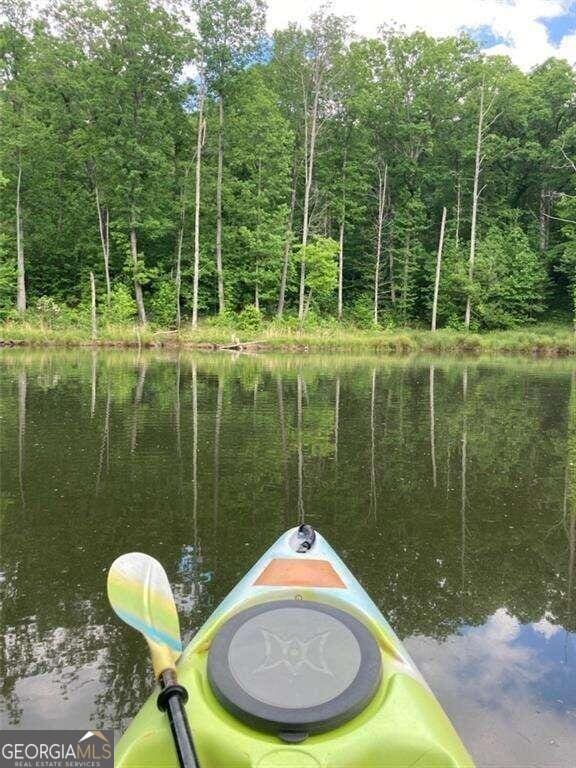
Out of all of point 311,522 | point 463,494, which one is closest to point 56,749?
point 311,522

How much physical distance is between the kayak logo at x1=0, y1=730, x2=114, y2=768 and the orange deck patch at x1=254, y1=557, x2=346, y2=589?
2.89 ft

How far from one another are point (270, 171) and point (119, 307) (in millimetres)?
10145

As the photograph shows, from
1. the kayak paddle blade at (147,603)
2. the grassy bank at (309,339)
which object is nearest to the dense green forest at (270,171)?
the grassy bank at (309,339)

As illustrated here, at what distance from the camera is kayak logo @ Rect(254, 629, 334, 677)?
1990 millimetres

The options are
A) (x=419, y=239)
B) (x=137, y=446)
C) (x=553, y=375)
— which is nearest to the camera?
(x=137, y=446)

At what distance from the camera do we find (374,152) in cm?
3228

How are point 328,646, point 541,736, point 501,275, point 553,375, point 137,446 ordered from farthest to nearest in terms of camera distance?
point 501,275 → point 553,375 → point 137,446 → point 541,736 → point 328,646

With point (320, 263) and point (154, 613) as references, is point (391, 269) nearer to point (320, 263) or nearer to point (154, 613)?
Result: point (320, 263)

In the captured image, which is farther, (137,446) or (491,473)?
(137,446)

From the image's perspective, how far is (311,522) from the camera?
494cm

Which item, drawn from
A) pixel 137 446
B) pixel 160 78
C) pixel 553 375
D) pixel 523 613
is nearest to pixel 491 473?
pixel 523 613

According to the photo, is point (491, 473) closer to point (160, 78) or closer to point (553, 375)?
point (553, 375)

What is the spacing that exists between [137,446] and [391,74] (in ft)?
106

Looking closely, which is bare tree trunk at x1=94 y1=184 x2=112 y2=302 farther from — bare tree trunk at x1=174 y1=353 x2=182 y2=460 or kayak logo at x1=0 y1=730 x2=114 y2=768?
kayak logo at x1=0 y1=730 x2=114 y2=768
